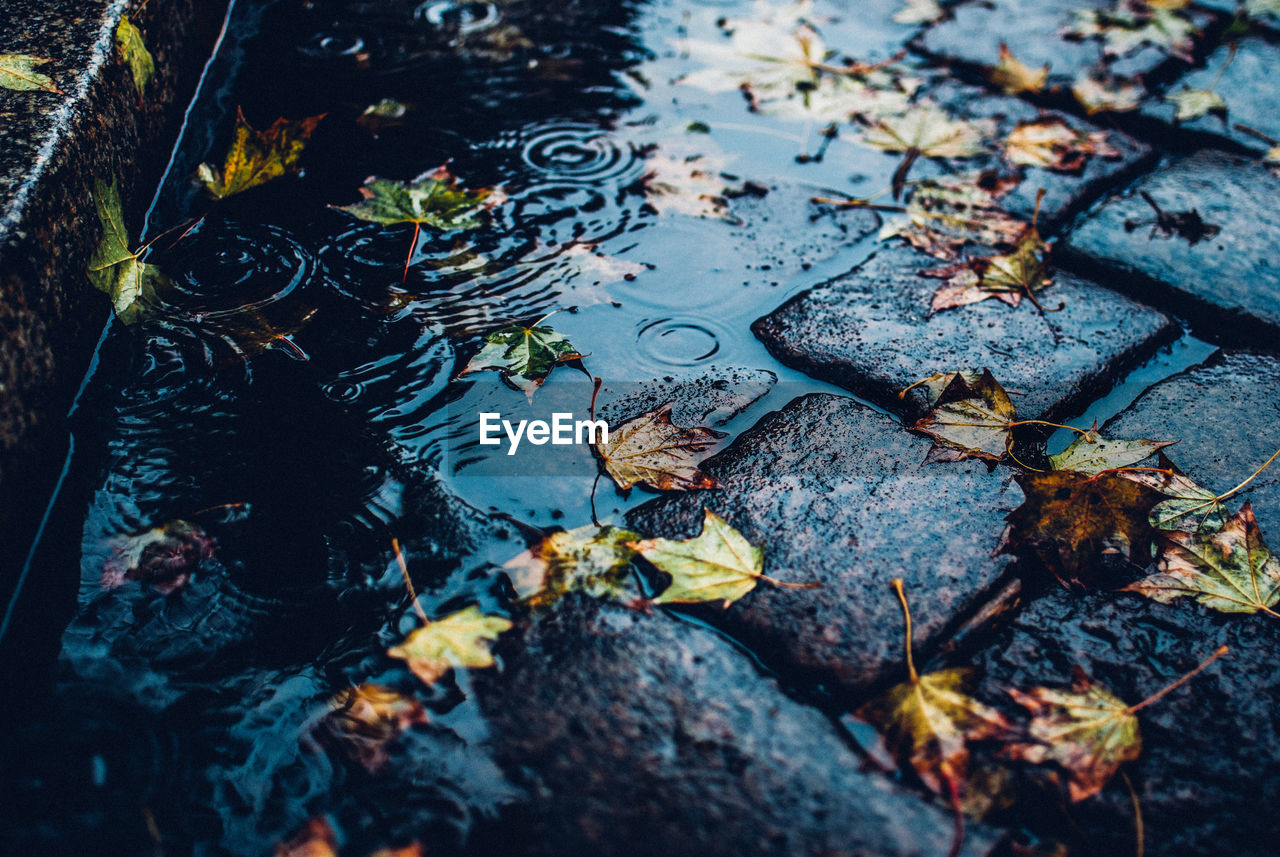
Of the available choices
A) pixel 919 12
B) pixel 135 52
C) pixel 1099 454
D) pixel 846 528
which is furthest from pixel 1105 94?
pixel 135 52

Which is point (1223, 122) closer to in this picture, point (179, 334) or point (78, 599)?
point (179, 334)

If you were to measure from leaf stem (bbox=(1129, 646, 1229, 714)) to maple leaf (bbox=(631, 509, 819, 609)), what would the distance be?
47 cm

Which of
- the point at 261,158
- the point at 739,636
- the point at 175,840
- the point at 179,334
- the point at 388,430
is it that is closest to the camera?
the point at 175,840

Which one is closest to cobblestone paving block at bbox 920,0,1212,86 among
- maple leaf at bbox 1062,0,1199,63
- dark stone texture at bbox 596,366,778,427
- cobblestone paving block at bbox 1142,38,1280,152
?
maple leaf at bbox 1062,0,1199,63

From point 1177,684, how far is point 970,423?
1.69ft

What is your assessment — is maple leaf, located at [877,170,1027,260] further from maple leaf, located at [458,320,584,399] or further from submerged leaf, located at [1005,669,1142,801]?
submerged leaf, located at [1005,669,1142,801]

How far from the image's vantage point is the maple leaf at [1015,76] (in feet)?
7.93

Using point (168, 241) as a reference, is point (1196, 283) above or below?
below

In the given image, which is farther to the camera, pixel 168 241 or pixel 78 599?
pixel 168 241

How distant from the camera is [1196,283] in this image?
173 cm

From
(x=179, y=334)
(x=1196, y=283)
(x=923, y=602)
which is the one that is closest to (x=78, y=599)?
(x=179, y=334)

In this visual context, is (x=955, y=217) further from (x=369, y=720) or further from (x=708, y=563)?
(x=369, y=720)

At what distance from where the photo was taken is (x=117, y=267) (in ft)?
4.89

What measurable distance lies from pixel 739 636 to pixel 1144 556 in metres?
0.68
